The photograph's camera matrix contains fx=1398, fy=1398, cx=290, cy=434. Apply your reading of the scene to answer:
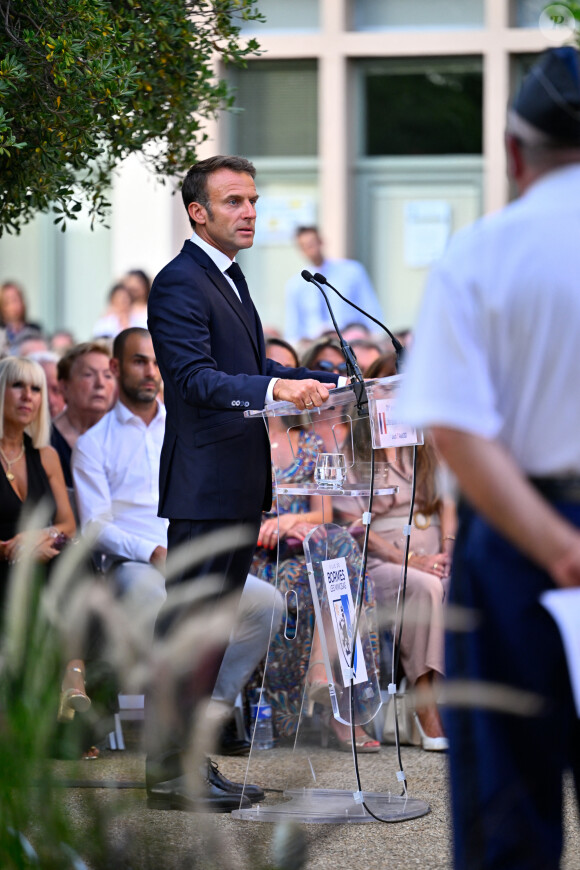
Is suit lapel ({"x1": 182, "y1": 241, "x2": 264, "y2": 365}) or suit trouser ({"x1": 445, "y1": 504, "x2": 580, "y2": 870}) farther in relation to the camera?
suit lapel ({"x1": 182, "y1": 241, "x2": 264, "y2": 365})

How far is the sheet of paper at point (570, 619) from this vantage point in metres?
2.23

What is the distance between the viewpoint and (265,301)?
14070mm

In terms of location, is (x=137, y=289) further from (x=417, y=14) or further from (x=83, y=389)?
(x=83, y=389)

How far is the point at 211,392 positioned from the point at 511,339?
2.39 meters

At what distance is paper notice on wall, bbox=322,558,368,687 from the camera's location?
484cm

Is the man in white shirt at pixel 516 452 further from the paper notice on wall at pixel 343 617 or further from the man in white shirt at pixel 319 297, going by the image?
the man in white shirt at pixel 319 297

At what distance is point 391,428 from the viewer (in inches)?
178

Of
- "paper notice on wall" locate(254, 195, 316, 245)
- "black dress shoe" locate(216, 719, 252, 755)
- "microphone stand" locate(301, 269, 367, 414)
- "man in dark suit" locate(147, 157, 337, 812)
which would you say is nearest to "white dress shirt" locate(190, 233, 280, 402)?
"man in dark suit" locate(147, 157, 337, 812)

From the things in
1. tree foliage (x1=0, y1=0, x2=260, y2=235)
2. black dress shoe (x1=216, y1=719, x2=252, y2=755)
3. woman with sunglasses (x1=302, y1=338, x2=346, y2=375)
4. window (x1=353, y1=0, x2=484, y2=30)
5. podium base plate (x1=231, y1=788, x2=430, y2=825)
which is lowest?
black dress shoe (x1=216, y1=719, x2=252, y2=755)

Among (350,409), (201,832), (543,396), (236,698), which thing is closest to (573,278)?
(543,396)

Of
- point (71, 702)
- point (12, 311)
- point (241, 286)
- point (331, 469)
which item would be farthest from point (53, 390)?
point (71, 702)

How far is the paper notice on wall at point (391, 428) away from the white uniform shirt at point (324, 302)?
6840mm

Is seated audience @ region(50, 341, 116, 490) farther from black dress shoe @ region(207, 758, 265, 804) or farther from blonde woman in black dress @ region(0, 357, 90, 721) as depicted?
black dress shoe @ region(207, 758, 265, 804)

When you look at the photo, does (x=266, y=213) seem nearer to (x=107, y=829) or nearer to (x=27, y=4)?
(x=27, y=4)
